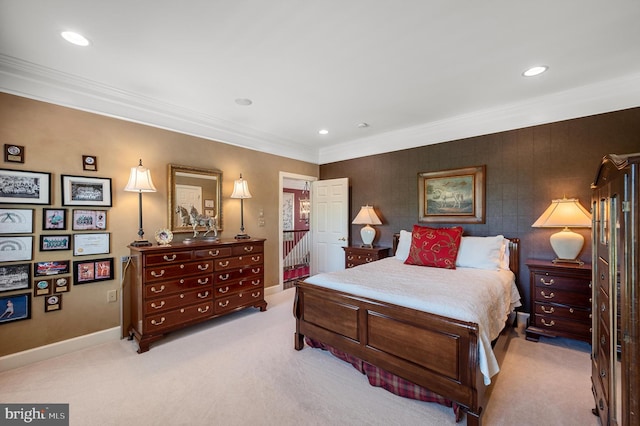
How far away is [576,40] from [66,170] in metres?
4.64

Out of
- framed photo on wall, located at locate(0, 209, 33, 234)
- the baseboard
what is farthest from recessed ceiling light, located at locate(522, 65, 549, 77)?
the baseboard

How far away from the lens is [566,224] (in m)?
2.75

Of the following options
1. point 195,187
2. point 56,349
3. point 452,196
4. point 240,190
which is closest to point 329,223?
point 240,190

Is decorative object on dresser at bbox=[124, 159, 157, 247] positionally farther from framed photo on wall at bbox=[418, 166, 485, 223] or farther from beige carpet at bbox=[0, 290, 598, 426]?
framed photo on wall at bbox=[418, 166, 485, 223]

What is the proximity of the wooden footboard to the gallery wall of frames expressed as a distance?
230 centimetres

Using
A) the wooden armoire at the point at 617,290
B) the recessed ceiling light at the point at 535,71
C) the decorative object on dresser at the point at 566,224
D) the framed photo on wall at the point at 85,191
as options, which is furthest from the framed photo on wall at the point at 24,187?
the decorative object on dresser at the point at 566,224

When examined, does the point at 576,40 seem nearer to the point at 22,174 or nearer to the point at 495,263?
the point at 495,263

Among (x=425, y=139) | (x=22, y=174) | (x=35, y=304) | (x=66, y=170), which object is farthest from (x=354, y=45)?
(x=35, y=304)

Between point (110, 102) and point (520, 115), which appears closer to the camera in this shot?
point (110, 102)

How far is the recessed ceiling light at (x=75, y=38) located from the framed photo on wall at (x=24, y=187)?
1276mm

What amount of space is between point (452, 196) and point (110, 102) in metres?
4.40

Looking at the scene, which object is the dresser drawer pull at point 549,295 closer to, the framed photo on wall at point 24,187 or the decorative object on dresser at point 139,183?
the decorative object on dresser at point 139,183

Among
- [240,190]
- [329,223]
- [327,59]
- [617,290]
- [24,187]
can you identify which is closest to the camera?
[617,290]

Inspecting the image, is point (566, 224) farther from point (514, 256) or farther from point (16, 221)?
point (16, 221)
